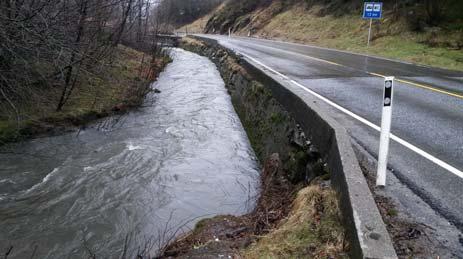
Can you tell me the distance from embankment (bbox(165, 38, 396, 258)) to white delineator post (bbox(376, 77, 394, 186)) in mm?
308

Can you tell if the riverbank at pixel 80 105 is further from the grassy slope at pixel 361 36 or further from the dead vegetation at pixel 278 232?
the grassy slope at pixel 361 36

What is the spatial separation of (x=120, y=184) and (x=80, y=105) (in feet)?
20.6

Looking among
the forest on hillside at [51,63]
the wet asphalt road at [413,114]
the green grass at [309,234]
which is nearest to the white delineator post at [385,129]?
the wet asphalt road at [413,114]

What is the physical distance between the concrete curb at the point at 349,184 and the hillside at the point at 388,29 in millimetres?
12331

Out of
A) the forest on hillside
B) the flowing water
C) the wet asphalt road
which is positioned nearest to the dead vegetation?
the flowing water

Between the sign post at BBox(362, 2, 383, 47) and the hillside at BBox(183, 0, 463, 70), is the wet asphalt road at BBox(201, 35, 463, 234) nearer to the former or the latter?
the hillside at BBox(183, 0, 463, 70)

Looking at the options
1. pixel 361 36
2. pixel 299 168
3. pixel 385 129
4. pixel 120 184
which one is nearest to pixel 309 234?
pixel 385 129

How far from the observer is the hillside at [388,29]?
21.0 meters

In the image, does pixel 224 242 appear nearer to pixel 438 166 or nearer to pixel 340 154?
pixel 340 154

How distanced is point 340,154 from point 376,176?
54 cm

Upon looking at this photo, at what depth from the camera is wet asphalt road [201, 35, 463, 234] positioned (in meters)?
4.94

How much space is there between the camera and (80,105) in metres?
13.9

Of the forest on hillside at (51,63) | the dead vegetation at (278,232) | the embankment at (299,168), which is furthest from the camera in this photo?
the forest on hillside at (51,63)

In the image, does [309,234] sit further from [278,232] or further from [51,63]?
[51,63]
